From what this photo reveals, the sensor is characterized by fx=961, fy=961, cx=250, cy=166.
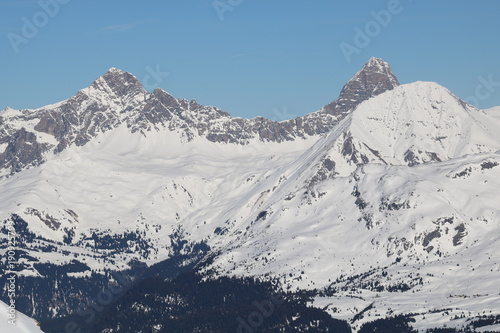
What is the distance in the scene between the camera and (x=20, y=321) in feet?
223
